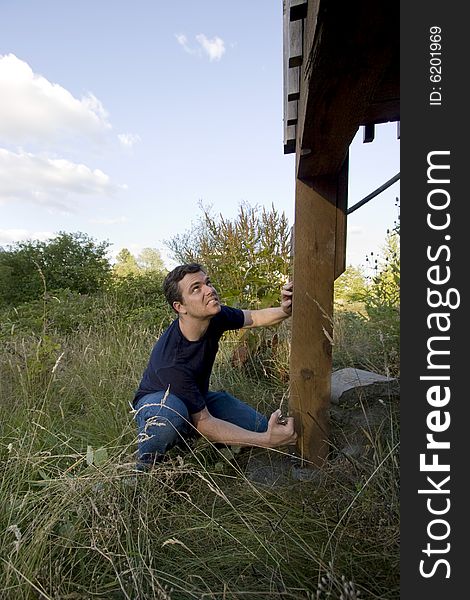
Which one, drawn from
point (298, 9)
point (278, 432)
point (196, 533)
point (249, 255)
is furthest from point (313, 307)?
point (249, 255)

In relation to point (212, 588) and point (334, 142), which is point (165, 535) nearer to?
point (212, 588)

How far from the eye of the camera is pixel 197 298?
2439 mm

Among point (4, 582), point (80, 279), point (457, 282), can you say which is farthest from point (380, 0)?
point (80, 279)

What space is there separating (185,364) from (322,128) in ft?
4.71

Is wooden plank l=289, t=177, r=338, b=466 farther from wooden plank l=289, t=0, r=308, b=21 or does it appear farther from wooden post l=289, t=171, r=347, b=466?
wooden plank l=289, t=0, r=308, b=21

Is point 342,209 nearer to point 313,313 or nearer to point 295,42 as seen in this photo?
point 313,313

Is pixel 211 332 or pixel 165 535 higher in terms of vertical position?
pixel 211 332

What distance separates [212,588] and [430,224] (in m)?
1.26

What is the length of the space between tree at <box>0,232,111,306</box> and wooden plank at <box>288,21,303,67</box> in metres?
11.1

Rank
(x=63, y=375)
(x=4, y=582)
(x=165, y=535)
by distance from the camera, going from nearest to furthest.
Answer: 1. (x=4, y=582)
2. (x=165, y=535)
3. (x=63, y=375)

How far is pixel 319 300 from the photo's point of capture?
2.11 m

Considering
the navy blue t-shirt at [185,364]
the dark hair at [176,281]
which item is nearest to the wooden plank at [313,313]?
the navy blue t-shirt at [185,364]

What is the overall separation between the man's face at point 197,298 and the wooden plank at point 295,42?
A: 1.32m

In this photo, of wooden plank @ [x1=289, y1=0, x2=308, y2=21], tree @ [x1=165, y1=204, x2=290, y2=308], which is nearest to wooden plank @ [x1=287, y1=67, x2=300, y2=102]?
wooden plank @ [x1=289, y1=0, x2=308, y2=21]
